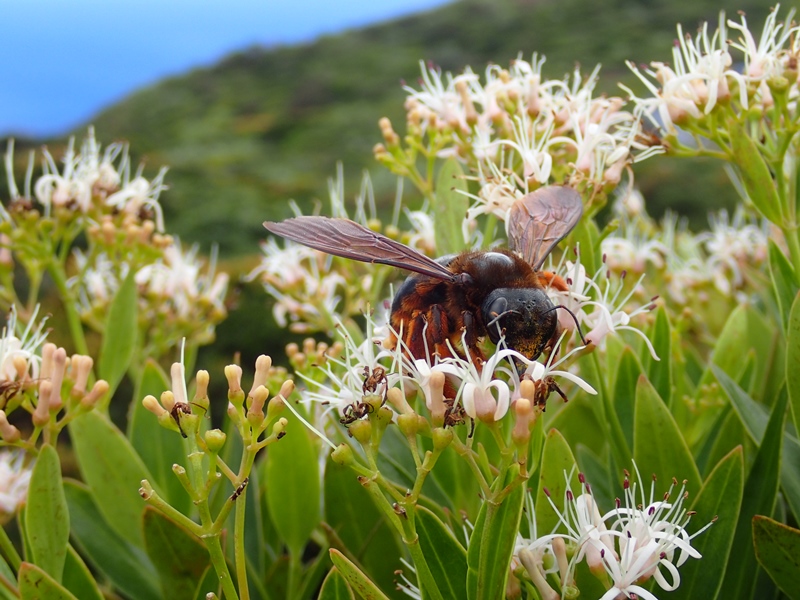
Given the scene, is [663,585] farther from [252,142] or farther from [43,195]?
[252,142]

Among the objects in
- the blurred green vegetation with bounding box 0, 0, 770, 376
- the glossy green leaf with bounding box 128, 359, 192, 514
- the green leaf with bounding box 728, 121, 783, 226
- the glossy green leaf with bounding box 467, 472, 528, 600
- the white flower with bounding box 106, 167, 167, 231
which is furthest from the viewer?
the blurred green vegetation with bounding box 0, 0, 770, 376

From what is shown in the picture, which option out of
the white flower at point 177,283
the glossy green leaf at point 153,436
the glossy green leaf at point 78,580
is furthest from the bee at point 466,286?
the white flower at point 177,283

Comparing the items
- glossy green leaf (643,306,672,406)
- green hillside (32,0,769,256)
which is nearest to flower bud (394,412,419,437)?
glossy green leaf (643,306,672,406)

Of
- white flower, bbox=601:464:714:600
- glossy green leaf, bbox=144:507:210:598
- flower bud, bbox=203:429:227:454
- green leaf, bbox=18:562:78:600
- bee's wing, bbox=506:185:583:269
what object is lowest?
glossy green leaf, bbox=144:507:210:598

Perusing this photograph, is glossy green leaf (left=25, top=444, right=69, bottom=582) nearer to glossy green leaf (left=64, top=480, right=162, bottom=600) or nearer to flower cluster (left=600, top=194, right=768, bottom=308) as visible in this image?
glossy green leaf (left=64, top=480, right=162, bottom=600)

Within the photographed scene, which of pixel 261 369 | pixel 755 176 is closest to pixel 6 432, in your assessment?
pixel 261 369

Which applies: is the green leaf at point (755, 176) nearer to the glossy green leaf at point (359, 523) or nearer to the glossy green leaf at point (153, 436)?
the glossy green leaf at point (359, 523)

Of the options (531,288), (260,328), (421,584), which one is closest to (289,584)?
(421,584)
